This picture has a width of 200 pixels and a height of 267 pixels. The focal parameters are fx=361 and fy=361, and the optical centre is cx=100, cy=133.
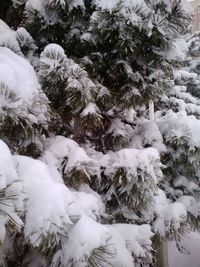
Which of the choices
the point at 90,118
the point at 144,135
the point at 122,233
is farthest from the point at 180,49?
the point at 122,233

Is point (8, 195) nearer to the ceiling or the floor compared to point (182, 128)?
nearer to the ceiling

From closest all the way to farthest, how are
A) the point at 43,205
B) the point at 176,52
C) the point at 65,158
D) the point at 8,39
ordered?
the point at 43,205 < the point at 65,158 < the point at 8,39 < the point at 176,52

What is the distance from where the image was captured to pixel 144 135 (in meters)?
3.23

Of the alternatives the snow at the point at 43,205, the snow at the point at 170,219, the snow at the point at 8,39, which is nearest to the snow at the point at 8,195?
the snow at the point at 43,205

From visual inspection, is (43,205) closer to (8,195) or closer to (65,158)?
(8,195)

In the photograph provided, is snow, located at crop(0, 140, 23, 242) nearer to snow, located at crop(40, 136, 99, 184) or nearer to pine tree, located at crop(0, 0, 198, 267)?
pine tree, located at crop(0, 0, 198, 267)

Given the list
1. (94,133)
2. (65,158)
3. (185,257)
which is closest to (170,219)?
(94,133)

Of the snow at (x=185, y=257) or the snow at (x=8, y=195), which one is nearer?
the snow at (x=8, y=195)

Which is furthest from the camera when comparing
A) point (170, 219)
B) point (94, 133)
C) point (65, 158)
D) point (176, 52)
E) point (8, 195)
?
point (94, 133)

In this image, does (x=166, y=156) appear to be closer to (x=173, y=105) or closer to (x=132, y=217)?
(x=132, y=217)

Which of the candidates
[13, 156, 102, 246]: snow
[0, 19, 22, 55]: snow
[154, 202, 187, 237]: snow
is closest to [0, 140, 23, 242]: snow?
[13, 156, 102, 246]: snow

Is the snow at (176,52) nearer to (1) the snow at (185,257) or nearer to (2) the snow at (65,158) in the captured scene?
(2) the snow at (65,158)

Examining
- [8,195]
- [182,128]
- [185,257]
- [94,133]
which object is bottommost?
[185,257]

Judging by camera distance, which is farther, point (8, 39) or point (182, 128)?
point (182, 128)
